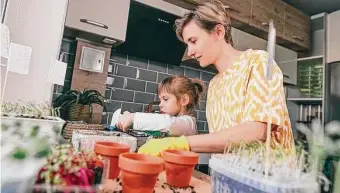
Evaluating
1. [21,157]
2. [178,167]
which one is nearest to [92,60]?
[178,167]

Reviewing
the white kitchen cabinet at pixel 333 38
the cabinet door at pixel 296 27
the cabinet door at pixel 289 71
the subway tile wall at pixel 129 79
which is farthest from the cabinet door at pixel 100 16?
the white kitchen cabinet at pixel 333 38

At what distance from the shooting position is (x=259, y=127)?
73 centimetres

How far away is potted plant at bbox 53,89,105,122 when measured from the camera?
1.56 metres

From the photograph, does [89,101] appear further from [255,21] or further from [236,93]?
[255,21]

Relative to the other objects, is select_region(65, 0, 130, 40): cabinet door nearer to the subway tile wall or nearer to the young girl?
the subway tile wall

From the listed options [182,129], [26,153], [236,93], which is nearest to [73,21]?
[182,129]

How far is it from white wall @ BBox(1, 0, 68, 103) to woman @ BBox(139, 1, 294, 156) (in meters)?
0.63

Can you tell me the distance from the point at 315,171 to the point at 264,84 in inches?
17.7

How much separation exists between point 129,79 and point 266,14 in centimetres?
150

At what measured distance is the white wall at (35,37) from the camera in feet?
3.69

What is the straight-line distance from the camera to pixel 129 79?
209 cm

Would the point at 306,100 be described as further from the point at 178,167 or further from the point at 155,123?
the point at 178,167

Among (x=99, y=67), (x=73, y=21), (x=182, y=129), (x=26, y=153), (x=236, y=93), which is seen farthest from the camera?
(x=99, y=67)

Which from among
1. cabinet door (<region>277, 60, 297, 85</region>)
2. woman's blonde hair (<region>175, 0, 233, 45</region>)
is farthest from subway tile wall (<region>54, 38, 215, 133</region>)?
cabinet door (<region>277, 60, 297, 85</region>)
